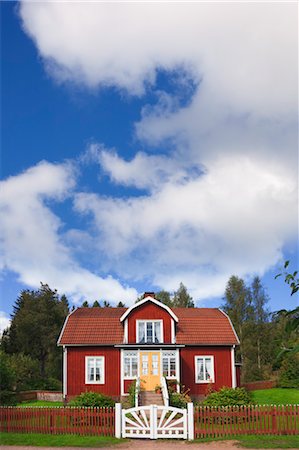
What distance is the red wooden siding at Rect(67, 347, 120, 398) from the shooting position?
29953 millimetres

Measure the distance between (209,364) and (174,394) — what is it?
18.3ft

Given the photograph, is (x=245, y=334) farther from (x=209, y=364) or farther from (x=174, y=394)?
(x=174, y=394)

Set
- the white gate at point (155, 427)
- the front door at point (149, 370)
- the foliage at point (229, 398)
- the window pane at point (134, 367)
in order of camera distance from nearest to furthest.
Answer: the white gate at point (155, 427) < the foliage at point (229, 398) < the front door at point (149, 370) < the window pane at point (134, 367)

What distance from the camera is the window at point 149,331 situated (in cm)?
3094

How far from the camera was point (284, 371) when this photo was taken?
3544 centimetres

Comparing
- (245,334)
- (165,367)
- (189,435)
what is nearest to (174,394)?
(165,367)

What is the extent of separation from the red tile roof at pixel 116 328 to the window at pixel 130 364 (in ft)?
3.55

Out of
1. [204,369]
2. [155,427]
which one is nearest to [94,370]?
[204,369]

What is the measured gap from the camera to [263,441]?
56.5 ft

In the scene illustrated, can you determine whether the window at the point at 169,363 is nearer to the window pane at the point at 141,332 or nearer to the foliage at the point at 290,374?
the window pane at the point at 141,332

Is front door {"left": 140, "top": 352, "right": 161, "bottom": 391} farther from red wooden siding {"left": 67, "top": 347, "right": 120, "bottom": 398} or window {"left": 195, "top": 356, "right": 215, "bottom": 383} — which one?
window {"left": 195, "top": 356, "right": 215, "bottom": 383}

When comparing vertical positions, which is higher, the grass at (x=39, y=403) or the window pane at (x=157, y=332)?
the window pane at (x=157, y=332)

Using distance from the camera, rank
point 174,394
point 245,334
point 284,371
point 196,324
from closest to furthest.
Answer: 1. point 174,394
2. point 196,324
3. point 284,371
4. point 245,334

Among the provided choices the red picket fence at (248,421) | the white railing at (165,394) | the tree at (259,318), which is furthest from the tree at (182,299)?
the red picket fence at (248,421)
